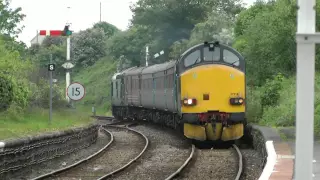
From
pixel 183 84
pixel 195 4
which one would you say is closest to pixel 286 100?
pixel 183 84

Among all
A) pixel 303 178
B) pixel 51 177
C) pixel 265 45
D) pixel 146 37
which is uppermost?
pixel 146 37

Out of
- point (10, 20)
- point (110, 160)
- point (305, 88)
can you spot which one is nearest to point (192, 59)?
point (110, 160)

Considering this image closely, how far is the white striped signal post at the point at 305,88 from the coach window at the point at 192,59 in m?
15.9

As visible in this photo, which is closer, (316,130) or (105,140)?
(316,130)

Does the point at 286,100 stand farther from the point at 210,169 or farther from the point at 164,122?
the point at 210,169

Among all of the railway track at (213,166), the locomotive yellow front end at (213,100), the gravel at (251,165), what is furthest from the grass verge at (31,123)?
the gravel at (251,165)

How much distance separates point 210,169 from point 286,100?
10.9 meters

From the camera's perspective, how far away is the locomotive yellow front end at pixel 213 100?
1842 cm

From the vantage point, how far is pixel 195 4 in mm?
60438

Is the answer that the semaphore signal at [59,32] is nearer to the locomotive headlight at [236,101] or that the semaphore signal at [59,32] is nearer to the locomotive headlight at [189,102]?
the locomotive headlight at [189,102]

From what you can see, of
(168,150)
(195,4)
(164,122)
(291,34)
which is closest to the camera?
(168,150)

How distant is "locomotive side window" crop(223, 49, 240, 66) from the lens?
19078 mm

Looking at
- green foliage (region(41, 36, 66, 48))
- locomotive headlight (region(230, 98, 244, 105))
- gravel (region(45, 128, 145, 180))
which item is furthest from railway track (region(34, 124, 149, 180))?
green foliage (region(41, 36, 66, 48))

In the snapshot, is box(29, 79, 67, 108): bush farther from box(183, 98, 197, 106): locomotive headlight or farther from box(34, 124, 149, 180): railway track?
box(183, 98, 197, 106): locomotive headlight
